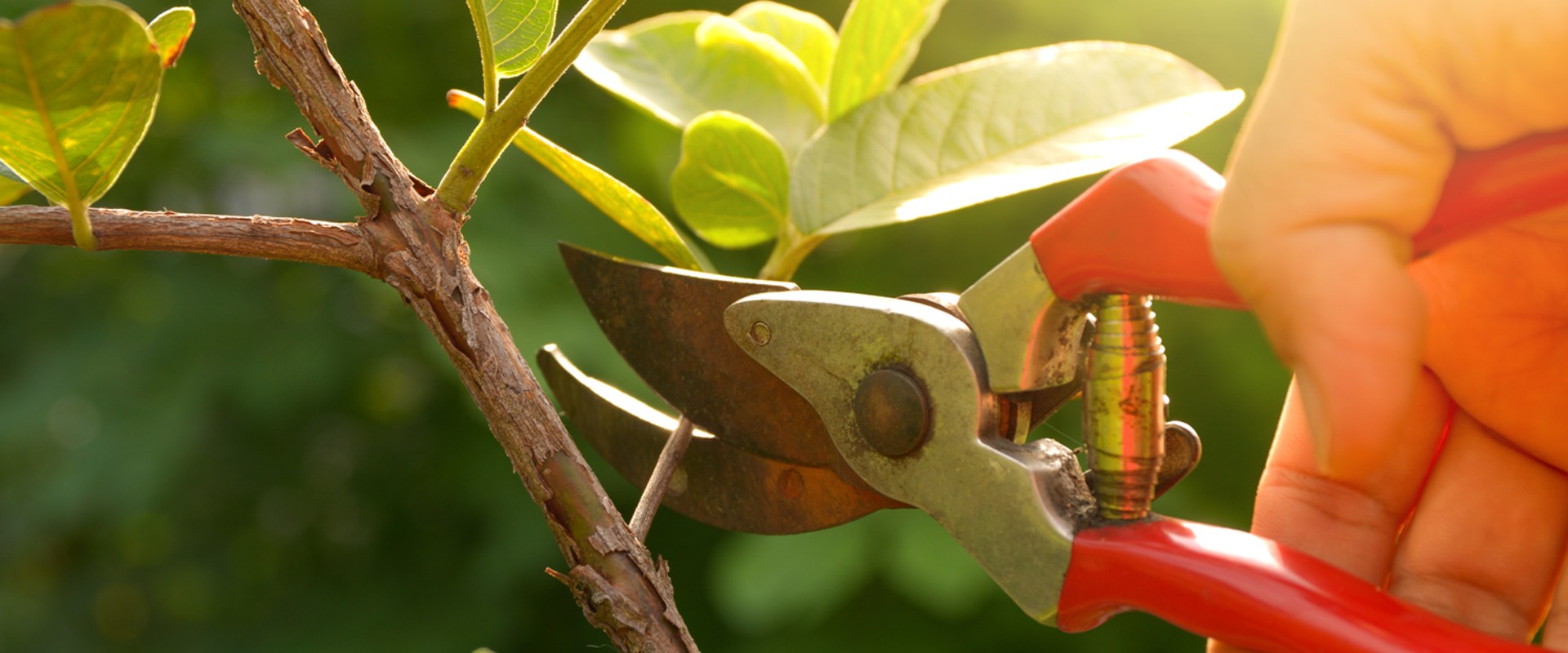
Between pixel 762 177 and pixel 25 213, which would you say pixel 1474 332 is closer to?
pixel 762 177

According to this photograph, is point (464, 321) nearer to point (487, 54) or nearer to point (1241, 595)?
point (487, 54)

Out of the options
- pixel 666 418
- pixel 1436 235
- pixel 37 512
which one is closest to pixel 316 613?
pixel 37 512

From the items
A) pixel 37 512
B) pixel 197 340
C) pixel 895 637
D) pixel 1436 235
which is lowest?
pixel 895 637

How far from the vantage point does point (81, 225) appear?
1.34ft

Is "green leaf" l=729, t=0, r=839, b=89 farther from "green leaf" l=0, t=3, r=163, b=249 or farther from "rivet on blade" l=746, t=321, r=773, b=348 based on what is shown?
"green leaf" l=0, t=3, r=163, b=249

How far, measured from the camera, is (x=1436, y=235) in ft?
1.12

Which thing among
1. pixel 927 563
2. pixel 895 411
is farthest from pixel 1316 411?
pixel 927 563

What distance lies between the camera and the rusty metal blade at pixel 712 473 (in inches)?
20.8

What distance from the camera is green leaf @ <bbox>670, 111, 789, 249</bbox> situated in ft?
1.72

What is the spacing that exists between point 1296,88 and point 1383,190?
0.04 m

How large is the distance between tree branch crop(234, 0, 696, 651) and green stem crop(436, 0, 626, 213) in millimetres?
14

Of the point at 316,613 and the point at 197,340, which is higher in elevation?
the point at 197,340

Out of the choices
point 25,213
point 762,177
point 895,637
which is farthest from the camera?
point 895,637

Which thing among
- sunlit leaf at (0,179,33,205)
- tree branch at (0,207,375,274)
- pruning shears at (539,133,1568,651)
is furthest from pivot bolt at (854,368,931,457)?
sunlit leaf at (0,179,33,205)
